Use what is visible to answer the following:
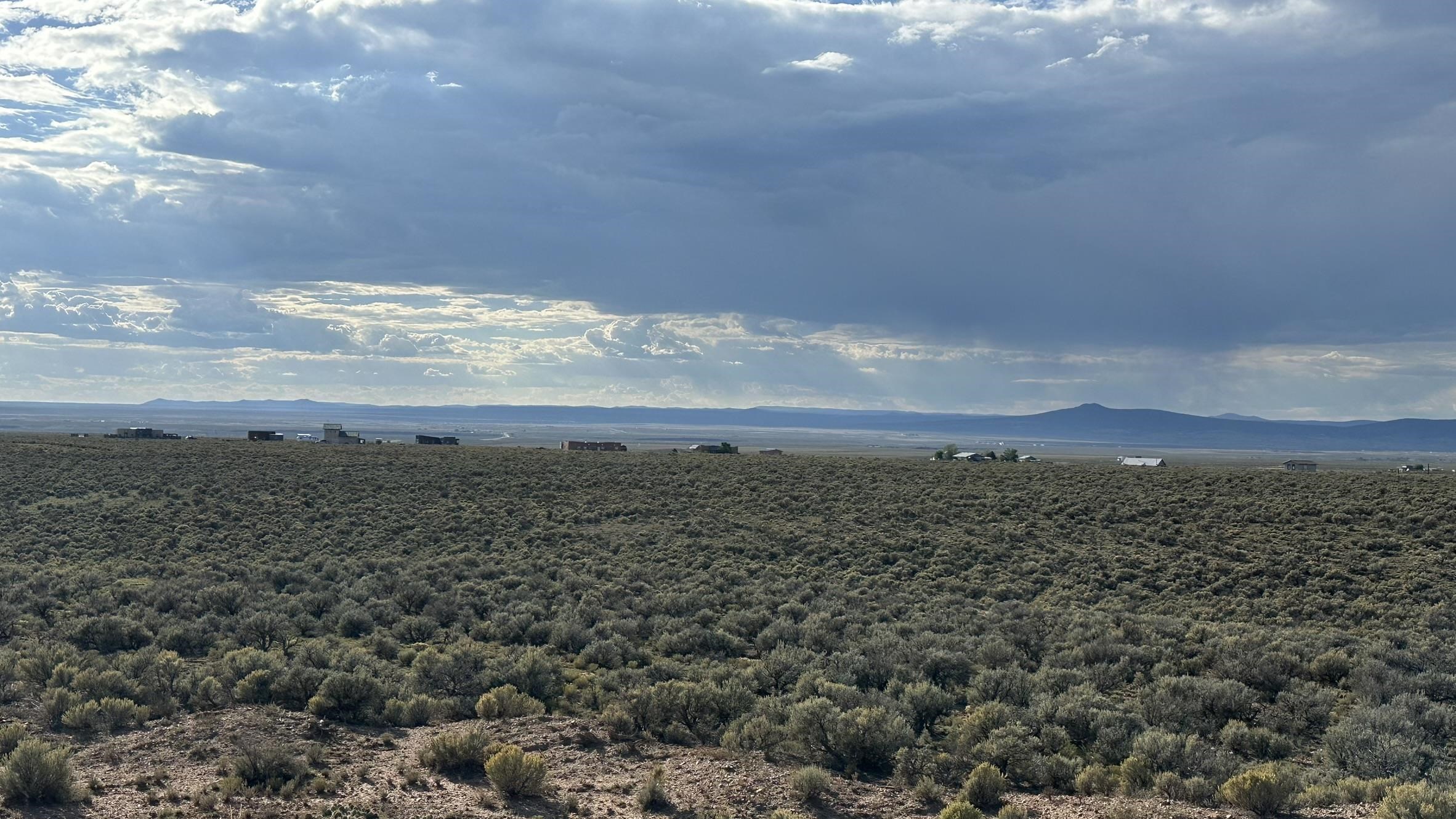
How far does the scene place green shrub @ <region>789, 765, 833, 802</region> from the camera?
12.2 m

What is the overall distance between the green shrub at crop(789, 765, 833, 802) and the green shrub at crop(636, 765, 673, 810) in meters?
1.42

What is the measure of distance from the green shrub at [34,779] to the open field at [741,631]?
0.45m

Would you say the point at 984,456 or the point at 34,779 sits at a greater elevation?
the point at 984,456

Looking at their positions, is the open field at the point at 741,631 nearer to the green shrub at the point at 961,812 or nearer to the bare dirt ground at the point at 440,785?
the bare dirt ground at the point at 440,785

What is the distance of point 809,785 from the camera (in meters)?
12.2

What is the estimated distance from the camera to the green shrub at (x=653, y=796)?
12023mm

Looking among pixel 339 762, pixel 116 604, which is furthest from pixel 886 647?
pixel 116 604

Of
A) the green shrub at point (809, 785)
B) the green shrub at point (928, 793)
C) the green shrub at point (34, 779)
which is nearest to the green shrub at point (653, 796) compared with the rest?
the green shrub at point (809, 785)

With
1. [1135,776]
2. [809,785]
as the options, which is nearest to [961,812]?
[809,785]

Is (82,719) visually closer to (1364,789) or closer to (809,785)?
(809,785)

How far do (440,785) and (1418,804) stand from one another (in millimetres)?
10186

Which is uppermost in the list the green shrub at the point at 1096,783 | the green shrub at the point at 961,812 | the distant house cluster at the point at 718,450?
the distant house cluster at the point at 718,450

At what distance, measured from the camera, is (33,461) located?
1976 inches

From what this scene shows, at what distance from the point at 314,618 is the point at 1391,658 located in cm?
2129
